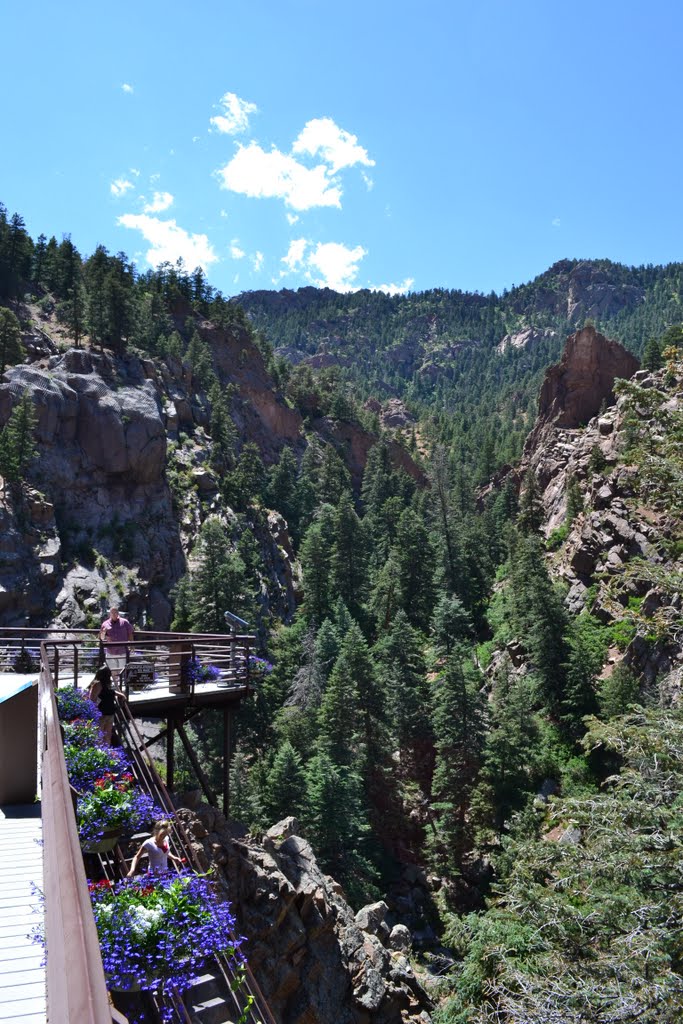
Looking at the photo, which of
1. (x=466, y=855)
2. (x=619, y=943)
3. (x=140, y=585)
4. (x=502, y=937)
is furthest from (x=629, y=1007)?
(x=140, y=585)

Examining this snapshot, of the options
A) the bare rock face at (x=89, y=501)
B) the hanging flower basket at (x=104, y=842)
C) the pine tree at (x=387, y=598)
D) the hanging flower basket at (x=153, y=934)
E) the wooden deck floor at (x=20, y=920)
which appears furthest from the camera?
the pine tree at (x=387, y=598)

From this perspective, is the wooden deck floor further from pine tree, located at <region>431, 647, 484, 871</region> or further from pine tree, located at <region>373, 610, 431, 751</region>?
pine tree, located at <region>373, 610, 431, 751</region>

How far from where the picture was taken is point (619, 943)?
29.7 ft

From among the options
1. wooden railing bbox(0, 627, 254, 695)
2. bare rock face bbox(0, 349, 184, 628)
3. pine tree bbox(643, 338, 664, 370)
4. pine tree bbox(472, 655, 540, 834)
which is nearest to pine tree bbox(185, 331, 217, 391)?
bare rock face bbox(0, 349, 184, 628)

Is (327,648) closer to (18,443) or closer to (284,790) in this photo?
(284,790)

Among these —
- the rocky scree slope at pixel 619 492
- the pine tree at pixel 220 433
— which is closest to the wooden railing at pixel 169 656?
the rocky scree slope at pixel 619 492

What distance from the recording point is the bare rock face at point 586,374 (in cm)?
6688

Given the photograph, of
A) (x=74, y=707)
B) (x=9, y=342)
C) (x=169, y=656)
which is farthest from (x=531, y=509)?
(x=74, y=707)

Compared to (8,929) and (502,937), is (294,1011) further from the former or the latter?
(8,929)

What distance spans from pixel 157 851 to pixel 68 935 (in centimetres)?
661

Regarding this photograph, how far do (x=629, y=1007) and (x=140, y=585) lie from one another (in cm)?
4460

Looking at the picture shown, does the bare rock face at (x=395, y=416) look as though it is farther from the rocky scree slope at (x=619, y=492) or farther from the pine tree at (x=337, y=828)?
the pine tree at (x=337, y=828)

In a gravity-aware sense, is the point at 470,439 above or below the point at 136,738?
above

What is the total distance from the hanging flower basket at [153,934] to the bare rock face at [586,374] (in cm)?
6834
